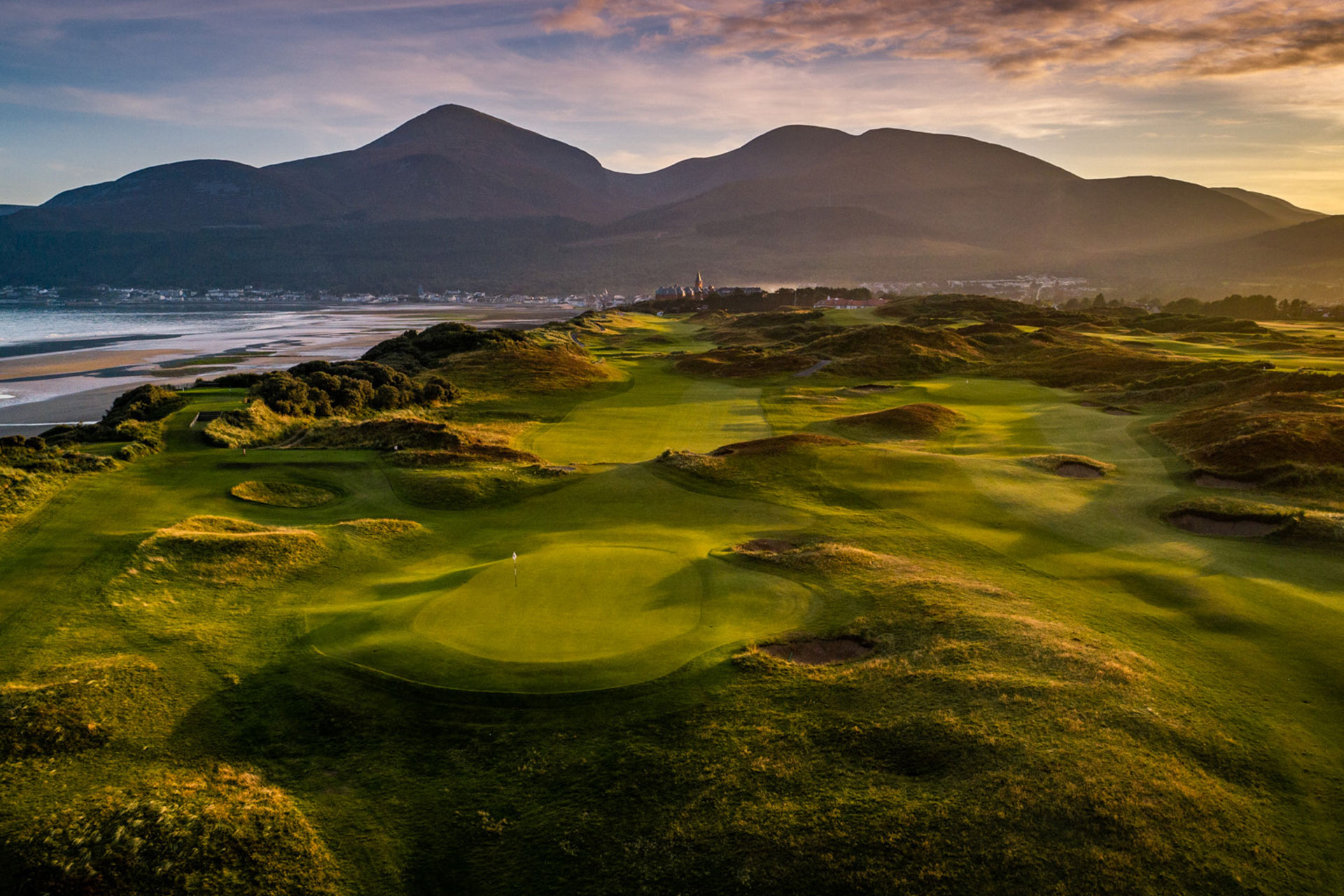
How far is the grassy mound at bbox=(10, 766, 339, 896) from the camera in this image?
28.7ft

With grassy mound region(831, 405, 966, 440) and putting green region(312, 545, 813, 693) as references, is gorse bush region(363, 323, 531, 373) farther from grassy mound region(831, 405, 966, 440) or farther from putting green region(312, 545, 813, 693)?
putting green region(312, 545, 813, 693)

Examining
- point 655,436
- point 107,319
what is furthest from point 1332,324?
point 107,319

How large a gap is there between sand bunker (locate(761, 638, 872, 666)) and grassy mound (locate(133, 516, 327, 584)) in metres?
13.2

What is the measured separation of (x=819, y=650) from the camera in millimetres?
14359

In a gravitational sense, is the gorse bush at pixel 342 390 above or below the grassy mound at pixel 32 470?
above

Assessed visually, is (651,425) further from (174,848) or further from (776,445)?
(174,848)

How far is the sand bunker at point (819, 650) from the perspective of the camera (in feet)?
45.6

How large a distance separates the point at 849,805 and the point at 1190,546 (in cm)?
1632

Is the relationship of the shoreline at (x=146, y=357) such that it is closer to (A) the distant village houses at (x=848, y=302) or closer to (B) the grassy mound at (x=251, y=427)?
(B) the grassy mound at (x=251, y=427)

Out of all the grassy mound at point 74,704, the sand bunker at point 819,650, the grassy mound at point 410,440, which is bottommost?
the sand bunker at point 819,650

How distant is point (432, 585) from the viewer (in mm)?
17141

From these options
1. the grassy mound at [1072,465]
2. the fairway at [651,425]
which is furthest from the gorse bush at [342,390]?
the grassy mound at [1072,465]

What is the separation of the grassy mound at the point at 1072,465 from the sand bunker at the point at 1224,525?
5.52m

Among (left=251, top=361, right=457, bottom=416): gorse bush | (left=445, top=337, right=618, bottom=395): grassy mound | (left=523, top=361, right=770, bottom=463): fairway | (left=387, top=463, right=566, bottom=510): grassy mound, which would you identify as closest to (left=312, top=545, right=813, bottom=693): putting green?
(left=387, top=463, right=566, bottom=510): grassy mound
